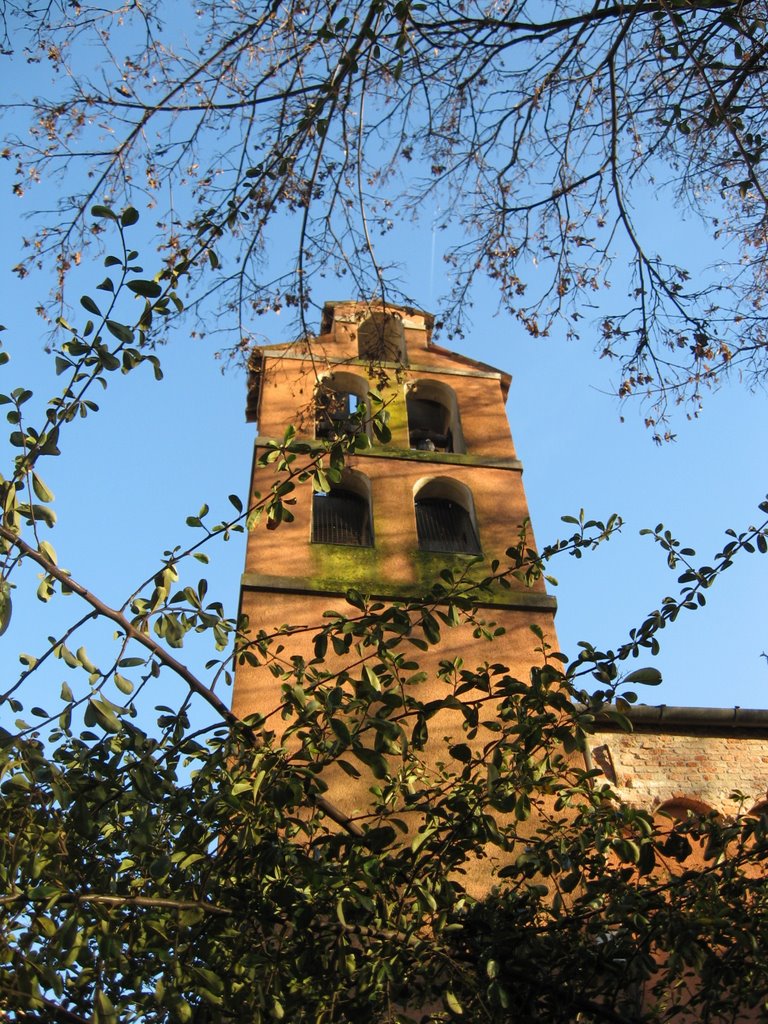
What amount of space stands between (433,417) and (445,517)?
2451 mm

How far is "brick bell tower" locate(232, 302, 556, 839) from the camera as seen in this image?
28.8ft

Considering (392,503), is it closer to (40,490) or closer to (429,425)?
(429,425)

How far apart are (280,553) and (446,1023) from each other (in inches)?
244

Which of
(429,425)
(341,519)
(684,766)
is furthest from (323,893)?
(429,425)

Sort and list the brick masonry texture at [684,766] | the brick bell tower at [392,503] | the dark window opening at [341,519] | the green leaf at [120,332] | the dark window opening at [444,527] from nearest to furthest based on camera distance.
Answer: the green leaf at [120,332]
the brick masonry texture at [684,766]
the brick bell tower at [392,503]
the dark window opening at [341,519]
the dark window opening at [444,527]

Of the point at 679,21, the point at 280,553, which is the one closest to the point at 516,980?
the point at 679,21

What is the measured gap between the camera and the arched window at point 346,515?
10.4m

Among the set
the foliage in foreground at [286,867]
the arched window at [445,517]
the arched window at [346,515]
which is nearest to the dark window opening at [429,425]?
the arched window at [445,517]

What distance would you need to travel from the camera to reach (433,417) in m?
13.2

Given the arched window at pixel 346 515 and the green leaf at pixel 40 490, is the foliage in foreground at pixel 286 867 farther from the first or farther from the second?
the arched window at pixel 346 515

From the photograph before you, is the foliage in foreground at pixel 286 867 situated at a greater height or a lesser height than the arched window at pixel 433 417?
lesser

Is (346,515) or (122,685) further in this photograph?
(346,515)

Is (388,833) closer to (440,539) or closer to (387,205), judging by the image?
(387,205)

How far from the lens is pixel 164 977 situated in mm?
3582
